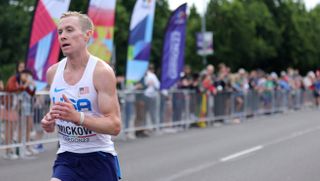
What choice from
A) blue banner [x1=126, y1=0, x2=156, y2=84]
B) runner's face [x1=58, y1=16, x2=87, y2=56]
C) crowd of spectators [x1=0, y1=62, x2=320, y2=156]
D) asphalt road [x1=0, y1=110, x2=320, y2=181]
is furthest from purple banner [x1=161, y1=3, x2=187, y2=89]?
runner's face [x1=58, y1=16, x2=87, y2=56]

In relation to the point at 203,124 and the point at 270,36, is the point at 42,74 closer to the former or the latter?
the point at 203,124

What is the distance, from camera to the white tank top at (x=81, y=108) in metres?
4.42

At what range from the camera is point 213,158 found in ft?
39.5

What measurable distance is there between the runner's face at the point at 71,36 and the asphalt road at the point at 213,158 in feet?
17.4

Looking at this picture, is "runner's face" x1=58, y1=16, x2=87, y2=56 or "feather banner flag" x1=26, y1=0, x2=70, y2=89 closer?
"runner's face" x1=58, y1=16, x2=87, y2=56

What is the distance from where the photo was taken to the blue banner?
17.3 m

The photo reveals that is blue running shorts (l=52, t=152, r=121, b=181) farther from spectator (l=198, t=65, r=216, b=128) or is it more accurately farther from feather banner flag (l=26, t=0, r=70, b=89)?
spectator (l=198, t=65, r=216, b=128)

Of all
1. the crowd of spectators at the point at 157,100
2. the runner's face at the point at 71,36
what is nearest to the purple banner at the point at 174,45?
the crowd of spectators at the point at 157,100

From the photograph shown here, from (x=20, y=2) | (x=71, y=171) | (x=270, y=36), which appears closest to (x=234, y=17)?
(x=270, y=36)

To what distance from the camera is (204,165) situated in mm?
11031

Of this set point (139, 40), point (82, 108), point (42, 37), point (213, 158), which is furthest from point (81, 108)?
point (139, 40)

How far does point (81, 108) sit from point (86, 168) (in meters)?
0.42

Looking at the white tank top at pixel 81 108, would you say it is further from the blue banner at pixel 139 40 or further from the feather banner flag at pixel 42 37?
the blue banner at pixel 139 40

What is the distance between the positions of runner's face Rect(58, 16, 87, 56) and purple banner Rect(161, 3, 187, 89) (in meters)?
13.8
